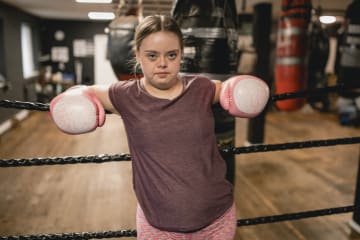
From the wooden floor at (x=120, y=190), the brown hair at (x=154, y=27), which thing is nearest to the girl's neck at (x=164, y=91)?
the brown hair at (x=154, y=27)

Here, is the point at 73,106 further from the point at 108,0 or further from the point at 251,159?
the point at 108,0

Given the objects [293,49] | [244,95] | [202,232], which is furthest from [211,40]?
[293,49]

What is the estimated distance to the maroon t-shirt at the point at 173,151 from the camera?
1.01m

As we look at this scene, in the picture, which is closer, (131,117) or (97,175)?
(131,117)

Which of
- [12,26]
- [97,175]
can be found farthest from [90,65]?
[97,175]

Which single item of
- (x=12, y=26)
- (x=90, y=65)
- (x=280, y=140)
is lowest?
(x=280, y=140)

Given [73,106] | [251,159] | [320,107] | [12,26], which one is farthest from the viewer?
[320,107]

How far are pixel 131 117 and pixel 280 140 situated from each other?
477cm

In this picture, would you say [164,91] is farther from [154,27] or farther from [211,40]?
[211,40]

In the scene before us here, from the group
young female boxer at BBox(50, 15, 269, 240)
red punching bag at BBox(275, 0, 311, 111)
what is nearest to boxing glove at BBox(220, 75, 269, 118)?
young female boxer at BBox(50, 15, 269, 240)

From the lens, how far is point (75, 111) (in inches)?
37.9

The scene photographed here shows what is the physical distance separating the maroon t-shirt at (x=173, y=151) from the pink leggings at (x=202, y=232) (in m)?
0.03

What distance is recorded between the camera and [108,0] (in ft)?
17.6

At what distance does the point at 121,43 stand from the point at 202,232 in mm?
2103
